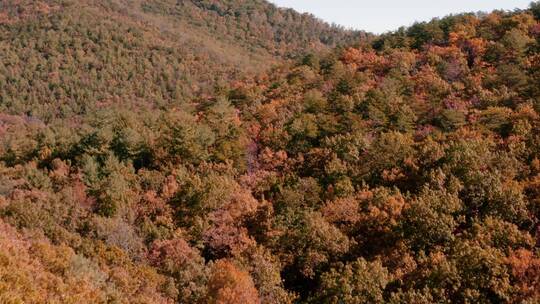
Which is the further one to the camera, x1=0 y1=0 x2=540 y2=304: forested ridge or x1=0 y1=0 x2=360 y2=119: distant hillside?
x1=0 y1=0 x2=360 y2=119: distant hillside

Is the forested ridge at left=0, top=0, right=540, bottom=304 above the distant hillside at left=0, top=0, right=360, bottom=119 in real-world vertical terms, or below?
above

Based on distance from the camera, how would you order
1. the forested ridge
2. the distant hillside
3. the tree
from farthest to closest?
1. the distant hillside
2. the forested ridge
3. the tree

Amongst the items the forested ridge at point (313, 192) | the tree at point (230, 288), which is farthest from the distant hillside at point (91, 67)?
the tree at point (230, 288)

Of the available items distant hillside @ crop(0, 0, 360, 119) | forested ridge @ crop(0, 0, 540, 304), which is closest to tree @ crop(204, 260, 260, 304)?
forested ridge @ crop(0, 0, 540, 304)

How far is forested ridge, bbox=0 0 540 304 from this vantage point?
34.5m

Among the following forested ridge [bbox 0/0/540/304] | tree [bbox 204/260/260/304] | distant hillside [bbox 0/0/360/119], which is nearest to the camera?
tree [bbox 204/260/260/304]

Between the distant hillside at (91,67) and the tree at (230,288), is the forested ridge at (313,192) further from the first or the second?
the distant hillside at (91,67)

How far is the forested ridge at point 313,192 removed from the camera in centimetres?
3450

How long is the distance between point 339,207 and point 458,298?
16348 mm

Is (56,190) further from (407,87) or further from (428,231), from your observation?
(407,87)

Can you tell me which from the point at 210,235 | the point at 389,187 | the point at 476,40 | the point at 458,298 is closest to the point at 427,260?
the point at 458,298

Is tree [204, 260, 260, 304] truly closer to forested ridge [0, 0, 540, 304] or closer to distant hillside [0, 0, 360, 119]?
forested ridge [0, 0, 540, 304]

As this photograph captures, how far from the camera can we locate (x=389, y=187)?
53.2 metres

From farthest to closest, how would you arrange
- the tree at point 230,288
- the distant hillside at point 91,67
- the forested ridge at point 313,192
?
the distant hillside at point 91,67 < the forested ridge at point 313,192 < the tree at point 230,288
